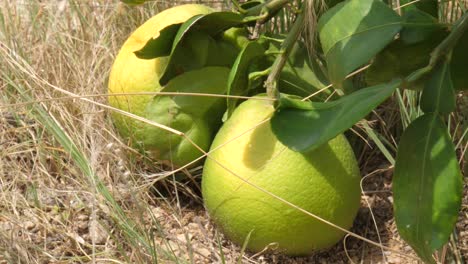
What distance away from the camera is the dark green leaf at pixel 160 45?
5.07ft

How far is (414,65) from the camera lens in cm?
133

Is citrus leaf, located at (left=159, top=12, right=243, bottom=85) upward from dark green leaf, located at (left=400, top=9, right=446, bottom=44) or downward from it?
downward

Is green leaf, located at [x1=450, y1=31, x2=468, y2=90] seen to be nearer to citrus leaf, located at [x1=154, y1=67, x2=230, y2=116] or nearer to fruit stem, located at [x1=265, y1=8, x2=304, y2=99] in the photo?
fruit stem, located at [x1=265, y1=8, x2=304, y2=99]

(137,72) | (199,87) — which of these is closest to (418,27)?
(199,87)

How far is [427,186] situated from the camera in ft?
3.72

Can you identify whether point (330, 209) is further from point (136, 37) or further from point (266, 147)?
point (136, 37)

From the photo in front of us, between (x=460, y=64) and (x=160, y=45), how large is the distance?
1.82 ft

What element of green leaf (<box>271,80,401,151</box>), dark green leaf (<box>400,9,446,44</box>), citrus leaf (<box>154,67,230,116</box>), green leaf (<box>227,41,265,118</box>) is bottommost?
citrus leaf (<box>154,67,230,116</box>)

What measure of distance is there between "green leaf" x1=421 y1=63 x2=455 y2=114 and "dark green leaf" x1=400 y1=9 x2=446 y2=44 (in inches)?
4.5

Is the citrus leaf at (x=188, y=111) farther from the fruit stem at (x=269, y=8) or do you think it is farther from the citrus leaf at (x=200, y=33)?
the fruit stem at (x=269, y=8)

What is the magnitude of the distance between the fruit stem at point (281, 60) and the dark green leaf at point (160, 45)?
22cm

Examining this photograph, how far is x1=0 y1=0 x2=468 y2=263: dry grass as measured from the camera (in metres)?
1.50

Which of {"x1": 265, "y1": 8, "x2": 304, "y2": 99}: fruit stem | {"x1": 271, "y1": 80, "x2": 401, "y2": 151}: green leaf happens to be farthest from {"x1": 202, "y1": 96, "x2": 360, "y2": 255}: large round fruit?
{"x1": 271, "y1": 80, "x2": 401, "y2": 151}: green leaf

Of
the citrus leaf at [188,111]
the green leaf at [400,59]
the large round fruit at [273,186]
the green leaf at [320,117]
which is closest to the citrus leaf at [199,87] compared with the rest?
the citrus leaf at [188,111]
